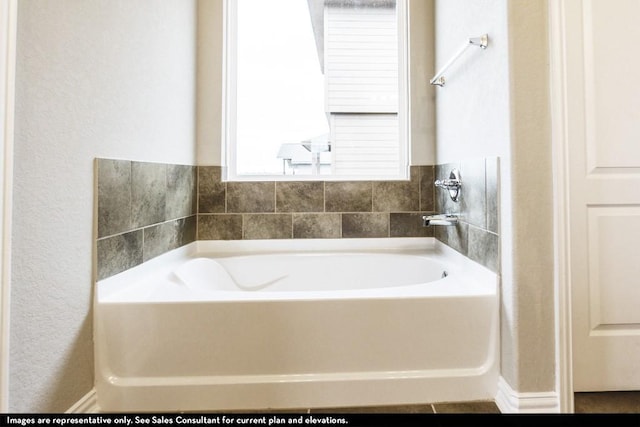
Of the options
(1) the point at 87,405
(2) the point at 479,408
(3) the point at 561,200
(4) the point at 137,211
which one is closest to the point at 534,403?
(2) the point at 479,408

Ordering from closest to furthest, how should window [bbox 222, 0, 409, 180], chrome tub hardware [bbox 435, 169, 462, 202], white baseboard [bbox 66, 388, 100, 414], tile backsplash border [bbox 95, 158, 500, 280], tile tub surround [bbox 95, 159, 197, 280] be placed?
white baseboard [bbox 66, 388, 100, 414]
tile tub surround [bbox 95, 159, 197, 280]
chrome tub hardware [bbox 435, 169, 462, 202]
tile backsplash border [bbox 95, 158, 500, 280]
window [bbox 222, 0, 409, 180]

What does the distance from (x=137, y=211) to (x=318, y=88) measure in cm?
150

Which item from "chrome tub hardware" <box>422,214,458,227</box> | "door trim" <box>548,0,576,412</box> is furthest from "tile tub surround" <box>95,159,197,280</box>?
"door trim" <box>548,0,576,412</box>

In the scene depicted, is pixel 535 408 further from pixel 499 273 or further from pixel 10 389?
pixel 10 389

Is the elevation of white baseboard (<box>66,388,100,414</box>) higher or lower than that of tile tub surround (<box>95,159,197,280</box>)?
lower

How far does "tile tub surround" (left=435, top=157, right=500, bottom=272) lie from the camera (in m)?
1.30

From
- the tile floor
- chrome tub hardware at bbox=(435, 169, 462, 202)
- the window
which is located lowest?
the tile floor

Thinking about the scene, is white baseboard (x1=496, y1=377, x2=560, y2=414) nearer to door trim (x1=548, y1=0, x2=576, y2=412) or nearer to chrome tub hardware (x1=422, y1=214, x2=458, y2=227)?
door trim (x1=548, y1=0, x2=576, y2=412)

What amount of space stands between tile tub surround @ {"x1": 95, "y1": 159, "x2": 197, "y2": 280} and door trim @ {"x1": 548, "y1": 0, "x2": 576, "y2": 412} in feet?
5.57

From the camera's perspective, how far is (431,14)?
2.14 metres

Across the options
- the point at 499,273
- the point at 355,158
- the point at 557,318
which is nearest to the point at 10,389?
the point at 499,273

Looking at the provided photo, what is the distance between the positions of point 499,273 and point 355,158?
4.27 ft

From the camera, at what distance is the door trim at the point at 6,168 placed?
832mm

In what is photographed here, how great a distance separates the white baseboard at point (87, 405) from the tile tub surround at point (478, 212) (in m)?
1.63
